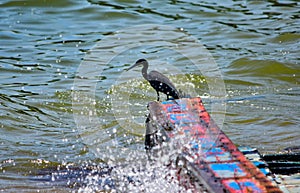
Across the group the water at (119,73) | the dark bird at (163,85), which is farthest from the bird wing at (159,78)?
the water at (119,73)

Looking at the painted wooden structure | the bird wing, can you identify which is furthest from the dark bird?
the painted wooden structure

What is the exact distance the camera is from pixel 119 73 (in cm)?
879

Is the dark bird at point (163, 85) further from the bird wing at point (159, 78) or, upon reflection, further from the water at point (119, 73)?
the water at point (119, 73)

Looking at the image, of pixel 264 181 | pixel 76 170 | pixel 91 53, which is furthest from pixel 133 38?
pixel 264 181

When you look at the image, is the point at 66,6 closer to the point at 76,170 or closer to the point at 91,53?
the point at 91,53

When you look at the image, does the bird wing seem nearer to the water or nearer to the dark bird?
the dark bird

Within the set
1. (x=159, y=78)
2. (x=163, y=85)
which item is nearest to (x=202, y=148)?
(x=163, y=85)

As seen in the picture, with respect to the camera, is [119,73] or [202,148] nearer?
[202,148]

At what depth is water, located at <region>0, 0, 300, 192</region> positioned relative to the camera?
6.37 metres

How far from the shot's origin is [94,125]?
7.07m

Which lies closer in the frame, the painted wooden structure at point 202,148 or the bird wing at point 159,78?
the painted wooden structure at point 202,148

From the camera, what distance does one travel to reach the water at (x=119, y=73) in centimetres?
637

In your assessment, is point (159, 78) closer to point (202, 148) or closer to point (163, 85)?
point (163, 85)

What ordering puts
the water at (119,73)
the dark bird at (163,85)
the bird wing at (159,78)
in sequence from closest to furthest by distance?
the dark bird at (163,85), the bird wing at (159,78), the water at (119,73)
